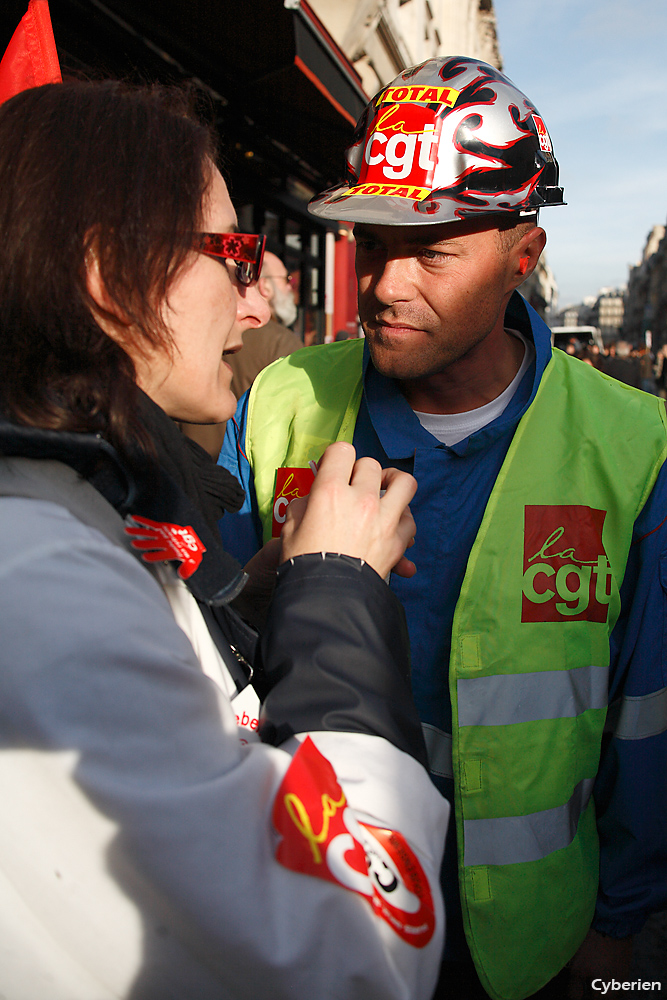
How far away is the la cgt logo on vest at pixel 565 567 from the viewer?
4.99 feet

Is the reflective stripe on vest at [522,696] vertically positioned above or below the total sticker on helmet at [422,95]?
below

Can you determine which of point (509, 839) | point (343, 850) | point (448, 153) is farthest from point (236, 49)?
point (343, 850)

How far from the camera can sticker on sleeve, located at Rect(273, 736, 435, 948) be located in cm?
70

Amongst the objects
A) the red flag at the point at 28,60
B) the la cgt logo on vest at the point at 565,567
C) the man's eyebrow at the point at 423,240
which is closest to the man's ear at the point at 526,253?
the man's eyebrow at the point at 423,240

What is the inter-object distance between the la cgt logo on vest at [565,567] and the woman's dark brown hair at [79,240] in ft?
3.30

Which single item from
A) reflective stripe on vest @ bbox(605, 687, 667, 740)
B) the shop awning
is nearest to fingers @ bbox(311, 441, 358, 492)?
reflective stripe on vest @ bbox(605, 687, 667, 740)

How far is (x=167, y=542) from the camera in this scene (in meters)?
0.87

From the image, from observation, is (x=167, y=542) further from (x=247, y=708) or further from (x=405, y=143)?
(x=405, y=143)

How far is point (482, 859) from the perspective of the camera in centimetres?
146

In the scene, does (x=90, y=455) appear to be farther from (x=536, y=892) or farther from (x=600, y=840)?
(x=600, y=840)

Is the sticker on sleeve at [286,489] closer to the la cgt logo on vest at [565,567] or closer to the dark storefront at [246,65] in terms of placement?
the la cgt logo on vest at [565,567]

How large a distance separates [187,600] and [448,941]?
3.90ft

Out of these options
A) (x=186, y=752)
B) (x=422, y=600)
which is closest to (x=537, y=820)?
(x=422, y=600)

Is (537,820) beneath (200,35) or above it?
beneath
